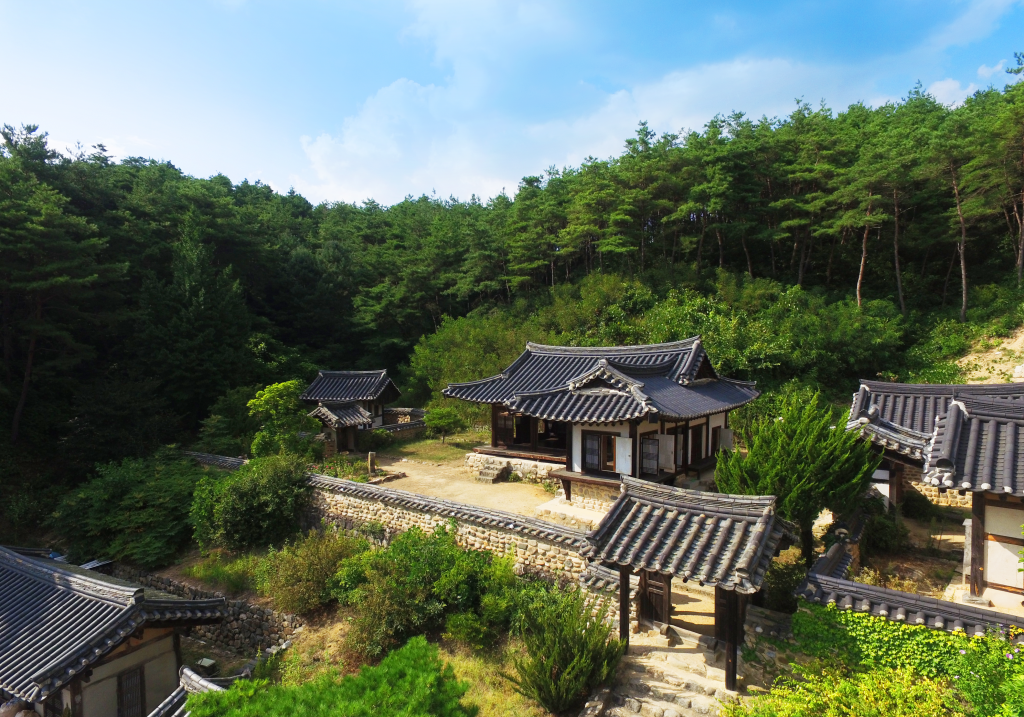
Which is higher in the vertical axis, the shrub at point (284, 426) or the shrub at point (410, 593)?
the shrub at point (284, 426)

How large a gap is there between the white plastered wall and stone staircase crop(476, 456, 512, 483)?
955cm

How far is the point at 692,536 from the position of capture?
7379 mm

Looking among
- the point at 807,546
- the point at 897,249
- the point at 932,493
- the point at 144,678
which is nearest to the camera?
the point at 807,546

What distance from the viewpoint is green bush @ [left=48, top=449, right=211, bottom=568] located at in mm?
15852

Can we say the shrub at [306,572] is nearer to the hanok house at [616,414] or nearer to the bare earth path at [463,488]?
the bare earth path at [463,488]

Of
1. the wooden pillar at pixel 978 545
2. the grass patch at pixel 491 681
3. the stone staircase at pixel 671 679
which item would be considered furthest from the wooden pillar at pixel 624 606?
the wooden pillar at pixel 978 545

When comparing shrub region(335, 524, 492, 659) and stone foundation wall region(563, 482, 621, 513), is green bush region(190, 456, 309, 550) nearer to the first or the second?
shrub region(335, 524, 492, 659)

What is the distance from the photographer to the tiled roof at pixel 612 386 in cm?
1448

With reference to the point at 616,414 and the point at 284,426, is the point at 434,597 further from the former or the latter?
the point at 284,426

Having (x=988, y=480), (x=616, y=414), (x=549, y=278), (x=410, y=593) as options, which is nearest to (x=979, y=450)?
(x=988, y=480)

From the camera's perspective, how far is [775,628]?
305 inches

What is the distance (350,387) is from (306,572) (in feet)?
50.9

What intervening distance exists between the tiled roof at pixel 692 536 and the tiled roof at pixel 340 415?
626 inches

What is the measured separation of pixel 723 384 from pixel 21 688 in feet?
63.1
